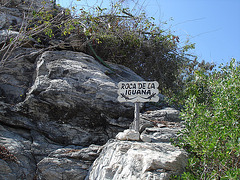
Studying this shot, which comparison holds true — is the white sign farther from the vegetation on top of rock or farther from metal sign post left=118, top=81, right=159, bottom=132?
the vegetation on top of rock

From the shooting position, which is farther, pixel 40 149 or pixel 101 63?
pixel 101 63

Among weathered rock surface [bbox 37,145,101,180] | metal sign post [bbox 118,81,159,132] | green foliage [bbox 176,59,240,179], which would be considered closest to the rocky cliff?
weathered rock surface [bbox 37,145,101,180]

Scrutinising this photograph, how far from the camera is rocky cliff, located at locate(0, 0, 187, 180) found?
4648 millimetres

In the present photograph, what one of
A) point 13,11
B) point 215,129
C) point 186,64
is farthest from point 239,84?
point 13,11

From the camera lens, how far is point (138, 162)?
4.12m

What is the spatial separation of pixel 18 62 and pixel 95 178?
16.0 feet

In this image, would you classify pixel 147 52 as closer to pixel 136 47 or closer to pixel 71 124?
pixel 136 47

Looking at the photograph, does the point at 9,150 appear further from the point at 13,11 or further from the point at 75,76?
the point at 13,11

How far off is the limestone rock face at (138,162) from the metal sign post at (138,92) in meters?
0.95

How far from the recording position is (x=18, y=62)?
8078 mm

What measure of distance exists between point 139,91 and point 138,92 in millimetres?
30

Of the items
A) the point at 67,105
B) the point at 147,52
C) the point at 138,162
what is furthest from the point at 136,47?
the point at 138,162

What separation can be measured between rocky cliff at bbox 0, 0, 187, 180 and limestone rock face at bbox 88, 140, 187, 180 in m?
0.02

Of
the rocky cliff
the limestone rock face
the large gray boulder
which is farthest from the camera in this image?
the large gray boulder
